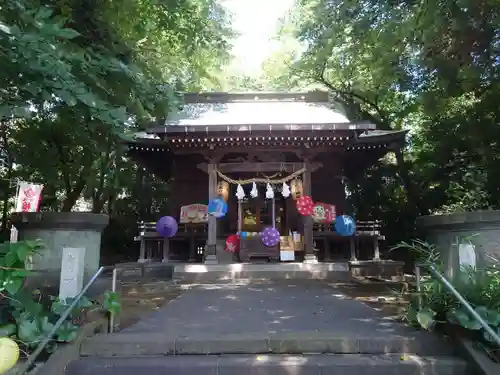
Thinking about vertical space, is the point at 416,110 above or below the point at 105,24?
above

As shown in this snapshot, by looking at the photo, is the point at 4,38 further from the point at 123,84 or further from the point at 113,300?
the point at 113,300

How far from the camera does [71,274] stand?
415 cm

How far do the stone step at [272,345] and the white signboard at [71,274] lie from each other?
59 cm

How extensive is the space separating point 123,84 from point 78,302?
331 cm

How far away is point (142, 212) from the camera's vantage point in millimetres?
20953

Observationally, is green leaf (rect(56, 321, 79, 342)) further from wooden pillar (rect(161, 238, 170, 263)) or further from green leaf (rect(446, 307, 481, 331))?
wooden pillar (rect(161, 238, 170, 263))

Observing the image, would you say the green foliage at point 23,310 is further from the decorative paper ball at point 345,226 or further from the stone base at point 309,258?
the decorative paper ball at point 345,226

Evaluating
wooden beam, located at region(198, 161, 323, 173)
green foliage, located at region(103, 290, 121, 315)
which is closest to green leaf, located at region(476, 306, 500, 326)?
green foliage, located at region(103, 290, 121, 315)

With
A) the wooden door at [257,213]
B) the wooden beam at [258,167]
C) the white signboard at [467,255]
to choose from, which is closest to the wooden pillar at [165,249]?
the wooden door at [257,213]

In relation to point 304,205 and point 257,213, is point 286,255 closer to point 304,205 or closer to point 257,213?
point 304,205

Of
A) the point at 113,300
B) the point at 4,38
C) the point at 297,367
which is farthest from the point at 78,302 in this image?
the point at 4,38

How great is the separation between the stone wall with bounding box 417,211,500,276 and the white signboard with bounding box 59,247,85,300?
4328 mm

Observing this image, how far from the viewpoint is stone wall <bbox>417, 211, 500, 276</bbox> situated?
14.5 ft

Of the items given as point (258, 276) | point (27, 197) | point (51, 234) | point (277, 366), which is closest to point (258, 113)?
point (258, 276)
